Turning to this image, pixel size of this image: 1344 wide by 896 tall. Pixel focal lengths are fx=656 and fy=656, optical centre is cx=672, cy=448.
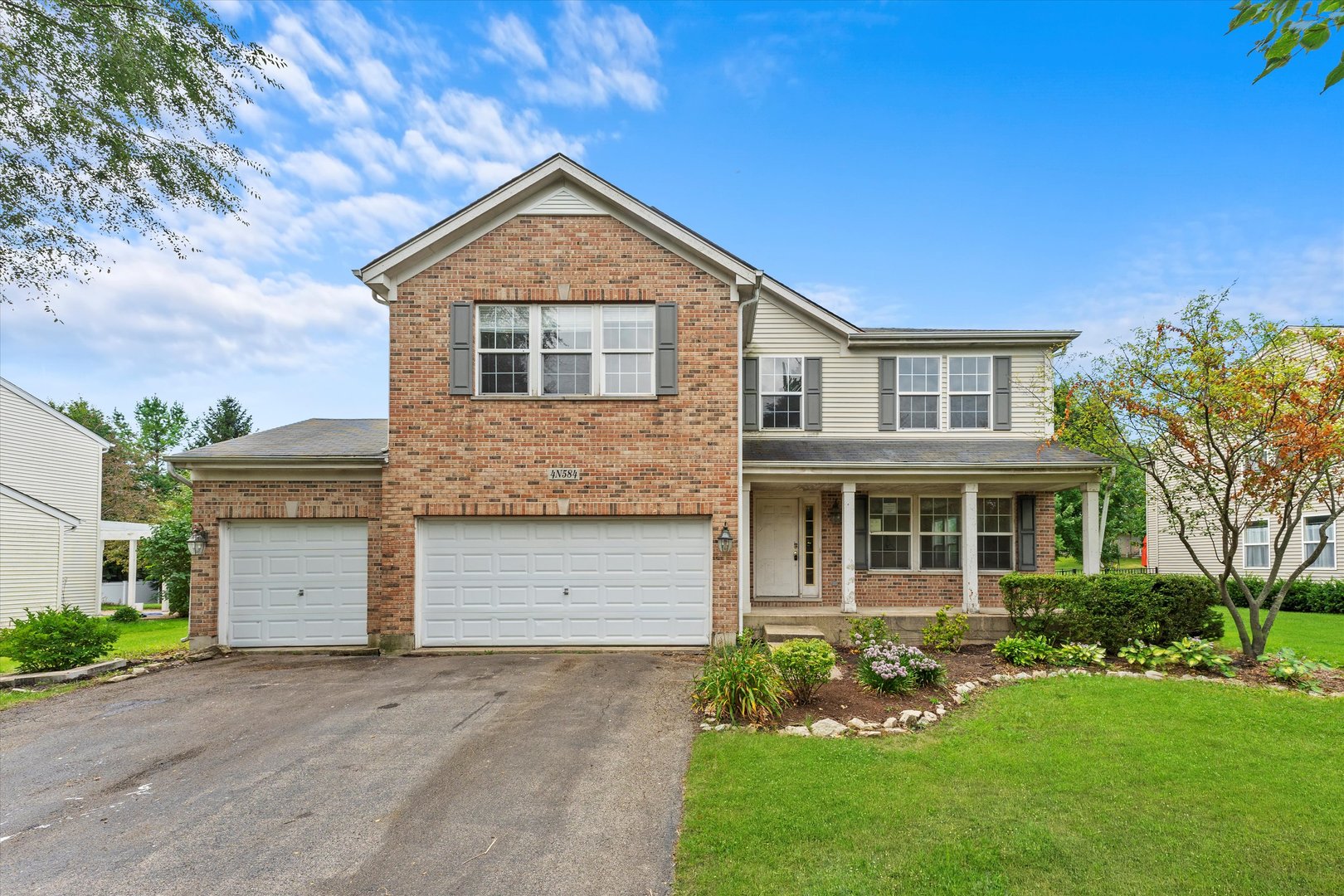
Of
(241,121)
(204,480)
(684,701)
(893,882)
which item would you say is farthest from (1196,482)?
(204,480)

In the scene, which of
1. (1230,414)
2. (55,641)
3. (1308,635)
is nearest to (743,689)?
(1230,414)

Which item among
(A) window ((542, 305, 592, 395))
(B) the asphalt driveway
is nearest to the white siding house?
(B) the asphalt driveway

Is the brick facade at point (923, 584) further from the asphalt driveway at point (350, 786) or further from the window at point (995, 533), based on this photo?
the asphalt driveway at point (350, 786)

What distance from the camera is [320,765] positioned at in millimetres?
5715

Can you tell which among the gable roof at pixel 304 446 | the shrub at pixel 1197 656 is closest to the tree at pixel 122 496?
the gable roof at pixel 304 446

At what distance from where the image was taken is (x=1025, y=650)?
30.0 ft

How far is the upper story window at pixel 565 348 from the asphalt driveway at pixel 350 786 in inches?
174

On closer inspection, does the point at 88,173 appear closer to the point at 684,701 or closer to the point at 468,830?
Result: the point at 468,830

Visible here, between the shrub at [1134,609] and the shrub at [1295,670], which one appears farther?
the shrub at [1134,609]

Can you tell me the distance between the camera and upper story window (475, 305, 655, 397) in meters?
10.5

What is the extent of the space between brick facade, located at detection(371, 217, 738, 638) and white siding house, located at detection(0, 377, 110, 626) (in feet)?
50.1

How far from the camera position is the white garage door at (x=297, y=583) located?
35.5ft

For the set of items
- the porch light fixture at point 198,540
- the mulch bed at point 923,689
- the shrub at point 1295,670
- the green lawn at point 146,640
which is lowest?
the green lawn at point 146,640

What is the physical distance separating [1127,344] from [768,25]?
9431mm
